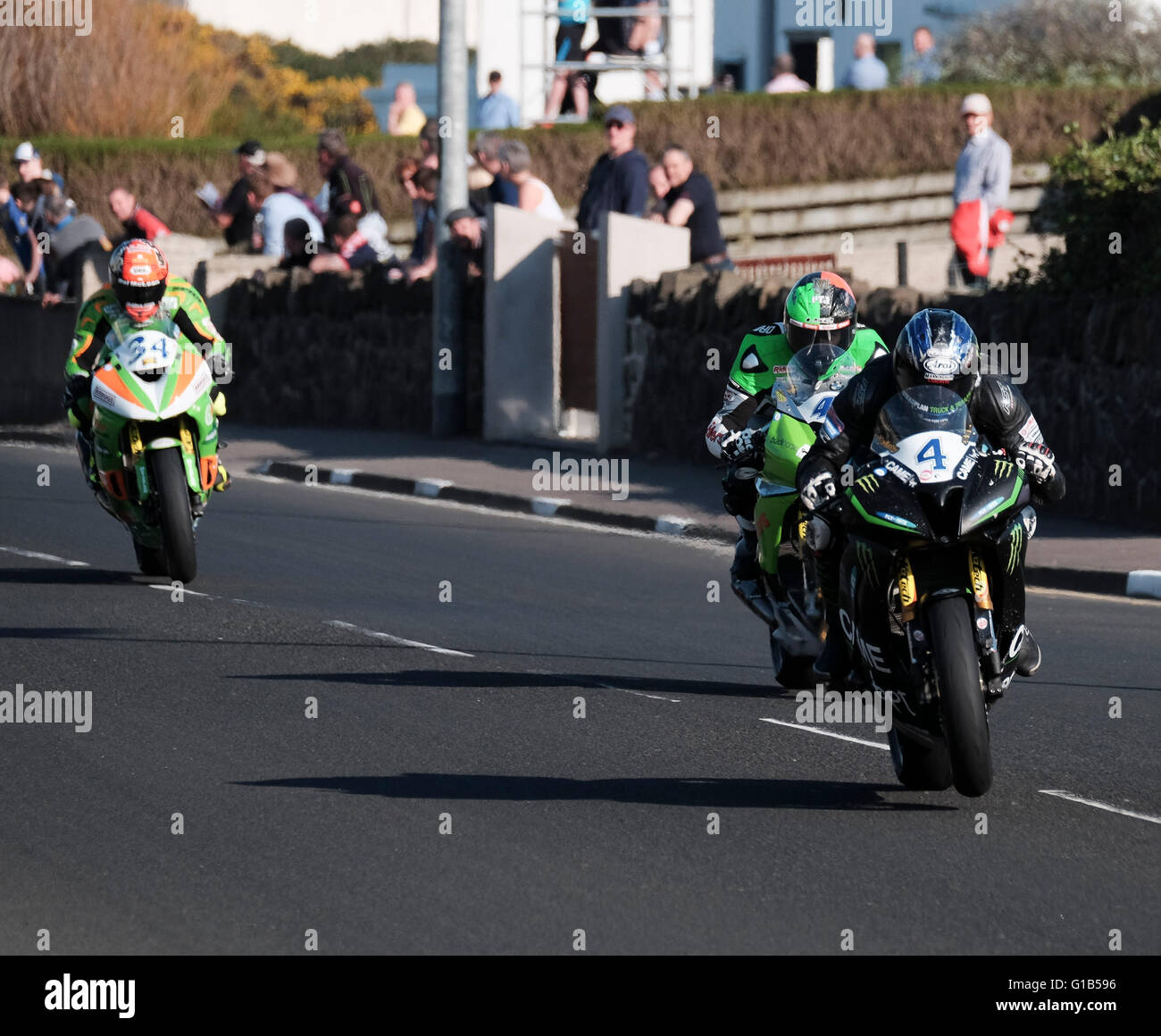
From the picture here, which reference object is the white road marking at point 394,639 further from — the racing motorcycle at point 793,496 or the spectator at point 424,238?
the spectator at point 424,238

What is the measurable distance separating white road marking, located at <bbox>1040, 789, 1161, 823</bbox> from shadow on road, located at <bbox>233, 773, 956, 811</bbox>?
1.50 ft

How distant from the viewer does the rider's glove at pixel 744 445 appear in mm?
9414

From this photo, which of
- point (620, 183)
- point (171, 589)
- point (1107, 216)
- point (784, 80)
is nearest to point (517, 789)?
point (171, 589)

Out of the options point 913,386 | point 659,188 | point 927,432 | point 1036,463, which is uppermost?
point 659,188

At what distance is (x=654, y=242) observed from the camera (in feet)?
65.6

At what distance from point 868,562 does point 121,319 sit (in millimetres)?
6479

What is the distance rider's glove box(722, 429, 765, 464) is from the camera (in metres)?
9.41

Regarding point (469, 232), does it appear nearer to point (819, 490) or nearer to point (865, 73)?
point (865, 73)

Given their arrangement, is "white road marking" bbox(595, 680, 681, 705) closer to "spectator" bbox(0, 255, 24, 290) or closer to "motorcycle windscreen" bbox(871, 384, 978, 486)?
"motorcycle windscreen" bbox(871, 384, 978, 486)

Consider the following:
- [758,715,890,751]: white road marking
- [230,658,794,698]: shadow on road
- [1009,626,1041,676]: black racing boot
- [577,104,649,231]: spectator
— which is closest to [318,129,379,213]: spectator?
[577,104,649,231]: spectator

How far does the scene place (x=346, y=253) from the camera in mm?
23922

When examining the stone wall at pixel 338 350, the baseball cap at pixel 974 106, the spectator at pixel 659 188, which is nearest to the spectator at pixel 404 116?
the stone wall at pixel 338 350

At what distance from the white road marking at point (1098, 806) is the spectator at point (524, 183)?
1393cm
